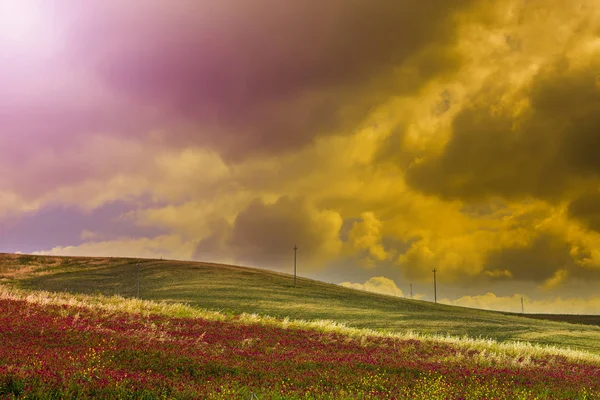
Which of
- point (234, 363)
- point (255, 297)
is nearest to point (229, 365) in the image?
point (234, 363)

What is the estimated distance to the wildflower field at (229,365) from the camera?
32.3ft

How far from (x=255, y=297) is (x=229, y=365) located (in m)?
43.3

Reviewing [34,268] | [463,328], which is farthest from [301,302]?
[34,268]

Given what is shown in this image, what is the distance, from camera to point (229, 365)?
13.0 metres

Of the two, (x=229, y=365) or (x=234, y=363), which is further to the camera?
(x=234, y=363)

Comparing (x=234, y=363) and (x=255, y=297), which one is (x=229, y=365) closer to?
(x=234, y=363)

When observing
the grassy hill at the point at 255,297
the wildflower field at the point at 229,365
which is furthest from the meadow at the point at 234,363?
the grassy hill at the point at 255,297

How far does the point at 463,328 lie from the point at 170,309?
25.8 metres

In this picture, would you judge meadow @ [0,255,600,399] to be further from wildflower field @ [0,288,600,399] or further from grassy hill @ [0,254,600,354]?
grassy hill @ [0,254,600,354]

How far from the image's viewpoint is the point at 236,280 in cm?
7069

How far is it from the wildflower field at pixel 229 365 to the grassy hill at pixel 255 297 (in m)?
19.5

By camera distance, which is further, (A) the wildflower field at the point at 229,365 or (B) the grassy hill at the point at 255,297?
(B) the grassy hill at the point at 255,297

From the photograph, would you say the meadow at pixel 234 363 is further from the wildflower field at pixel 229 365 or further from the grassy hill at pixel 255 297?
the grassy hill at pixel 255 297

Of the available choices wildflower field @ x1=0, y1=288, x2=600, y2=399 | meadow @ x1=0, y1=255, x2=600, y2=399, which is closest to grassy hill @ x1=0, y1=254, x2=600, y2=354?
meadow @ x1=0, y1=255, x2=600, y2=399
